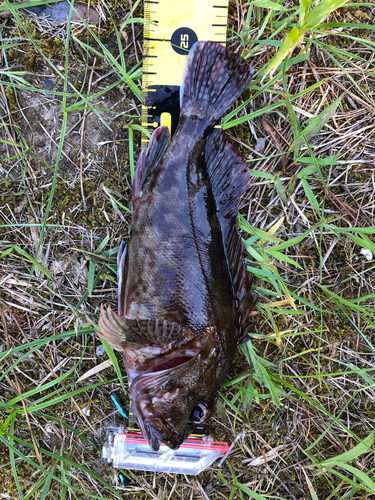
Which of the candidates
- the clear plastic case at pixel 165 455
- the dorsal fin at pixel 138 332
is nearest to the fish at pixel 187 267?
the dorsal fin at pixel 138 332

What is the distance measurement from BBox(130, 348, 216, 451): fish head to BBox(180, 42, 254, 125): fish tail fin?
2216 millimetres

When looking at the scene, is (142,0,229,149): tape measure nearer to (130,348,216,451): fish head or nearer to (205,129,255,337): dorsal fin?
(205,129,255,337): dorsal fin

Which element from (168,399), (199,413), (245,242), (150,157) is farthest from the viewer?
(245,242)

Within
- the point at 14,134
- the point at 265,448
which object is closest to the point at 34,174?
the point at 14,134

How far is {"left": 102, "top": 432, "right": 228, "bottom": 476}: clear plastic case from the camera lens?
9.93ft

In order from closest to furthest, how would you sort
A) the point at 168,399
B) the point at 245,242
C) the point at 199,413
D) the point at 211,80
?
the point at 168,399 < the point at 199,413 < the point at 211,80 < the point at 245,242

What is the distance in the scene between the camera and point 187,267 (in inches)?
103

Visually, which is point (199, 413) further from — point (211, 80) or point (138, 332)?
point (211, 80)

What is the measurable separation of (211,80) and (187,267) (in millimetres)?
1744

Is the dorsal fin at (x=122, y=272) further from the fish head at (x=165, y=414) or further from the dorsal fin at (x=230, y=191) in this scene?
the dorsal fin at (x=230, y=191)

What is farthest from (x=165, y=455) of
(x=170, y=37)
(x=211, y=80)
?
(x=170, y=37)

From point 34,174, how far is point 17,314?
1374 mm

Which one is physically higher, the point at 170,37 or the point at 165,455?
the point at 170,37

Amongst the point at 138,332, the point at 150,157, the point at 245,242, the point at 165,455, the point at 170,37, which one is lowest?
the point at 165,455
